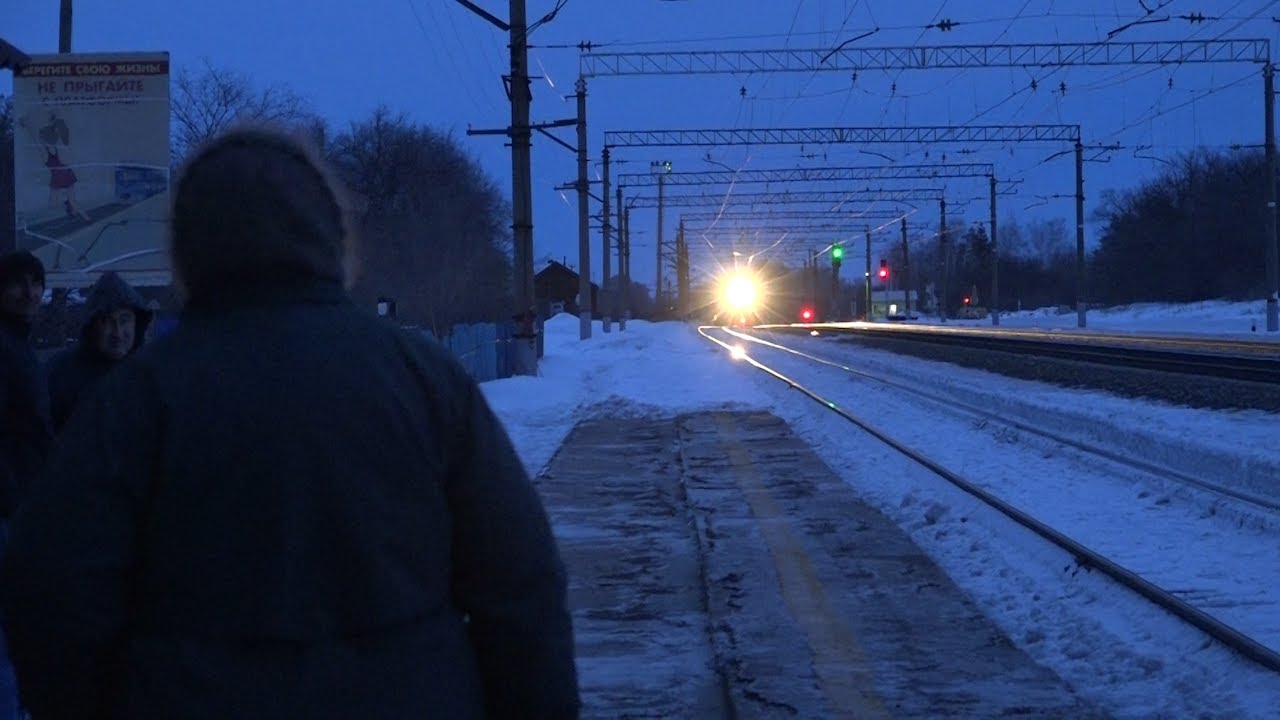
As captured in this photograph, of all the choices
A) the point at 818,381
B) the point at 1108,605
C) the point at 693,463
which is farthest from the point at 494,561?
the point at 818,381

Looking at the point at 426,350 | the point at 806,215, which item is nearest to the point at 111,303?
the point at 426,350

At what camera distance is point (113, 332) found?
4.77 metres

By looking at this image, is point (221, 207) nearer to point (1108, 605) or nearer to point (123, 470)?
point (123, 470)

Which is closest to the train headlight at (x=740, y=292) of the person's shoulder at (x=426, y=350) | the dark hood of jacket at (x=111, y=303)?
the dark hood of jacket at (x=111, y=303)

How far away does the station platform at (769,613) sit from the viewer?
6008mm

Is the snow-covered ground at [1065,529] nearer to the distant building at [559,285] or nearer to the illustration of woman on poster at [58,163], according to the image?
the illustration of woman on poster at [58,163]

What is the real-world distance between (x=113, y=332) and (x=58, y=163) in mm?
7485

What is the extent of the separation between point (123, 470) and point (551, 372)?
95.2 ft

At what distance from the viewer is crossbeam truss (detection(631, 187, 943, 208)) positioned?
66.9 metres

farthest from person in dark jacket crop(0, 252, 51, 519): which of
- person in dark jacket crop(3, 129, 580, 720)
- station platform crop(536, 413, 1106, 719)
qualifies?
station platform crop(536, 413, 1106, 719)

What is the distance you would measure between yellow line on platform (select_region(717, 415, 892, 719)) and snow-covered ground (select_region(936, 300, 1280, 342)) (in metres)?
34.3

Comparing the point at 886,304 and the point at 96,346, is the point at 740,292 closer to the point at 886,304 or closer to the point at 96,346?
the point at 886,304

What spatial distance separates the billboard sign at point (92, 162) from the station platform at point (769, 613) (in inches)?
178

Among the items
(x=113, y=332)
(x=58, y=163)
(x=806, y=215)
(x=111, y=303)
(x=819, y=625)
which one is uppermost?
(x=806, y=215)
